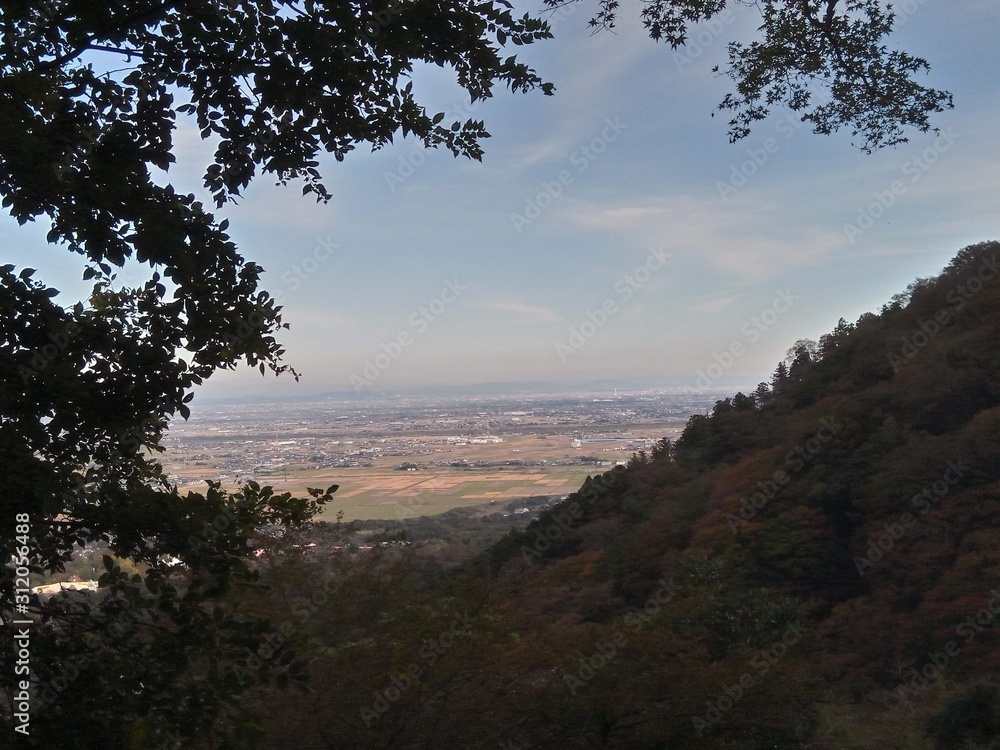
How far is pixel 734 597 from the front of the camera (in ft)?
35.4

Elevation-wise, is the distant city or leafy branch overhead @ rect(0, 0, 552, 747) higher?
leafy branch overhead @ rect(0, 0, 552, 747)

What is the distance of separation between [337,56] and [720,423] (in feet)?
78.1

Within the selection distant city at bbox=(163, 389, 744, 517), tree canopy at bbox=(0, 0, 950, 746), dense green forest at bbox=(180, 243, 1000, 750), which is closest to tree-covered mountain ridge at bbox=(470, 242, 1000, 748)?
dense green forest at bbox=(180, 243, 1000, 750)

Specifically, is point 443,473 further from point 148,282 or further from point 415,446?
point 148,282

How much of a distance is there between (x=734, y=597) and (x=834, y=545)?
576cm

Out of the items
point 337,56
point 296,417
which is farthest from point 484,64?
point 296,417

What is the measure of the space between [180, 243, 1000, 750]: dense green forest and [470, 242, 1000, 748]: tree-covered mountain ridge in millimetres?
49

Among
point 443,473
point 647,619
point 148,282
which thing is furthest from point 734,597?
point 443,473

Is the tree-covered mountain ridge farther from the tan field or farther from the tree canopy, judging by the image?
the tree canopy

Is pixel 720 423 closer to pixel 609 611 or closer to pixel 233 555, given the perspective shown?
pixel 609 611

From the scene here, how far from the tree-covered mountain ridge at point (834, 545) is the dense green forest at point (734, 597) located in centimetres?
5

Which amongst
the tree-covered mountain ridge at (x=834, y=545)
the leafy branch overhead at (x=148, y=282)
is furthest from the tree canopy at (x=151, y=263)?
the tree-covered mountain ridge at (x=834, y=545)

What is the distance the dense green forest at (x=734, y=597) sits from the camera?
5930mm

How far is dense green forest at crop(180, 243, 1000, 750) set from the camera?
5.93 m
